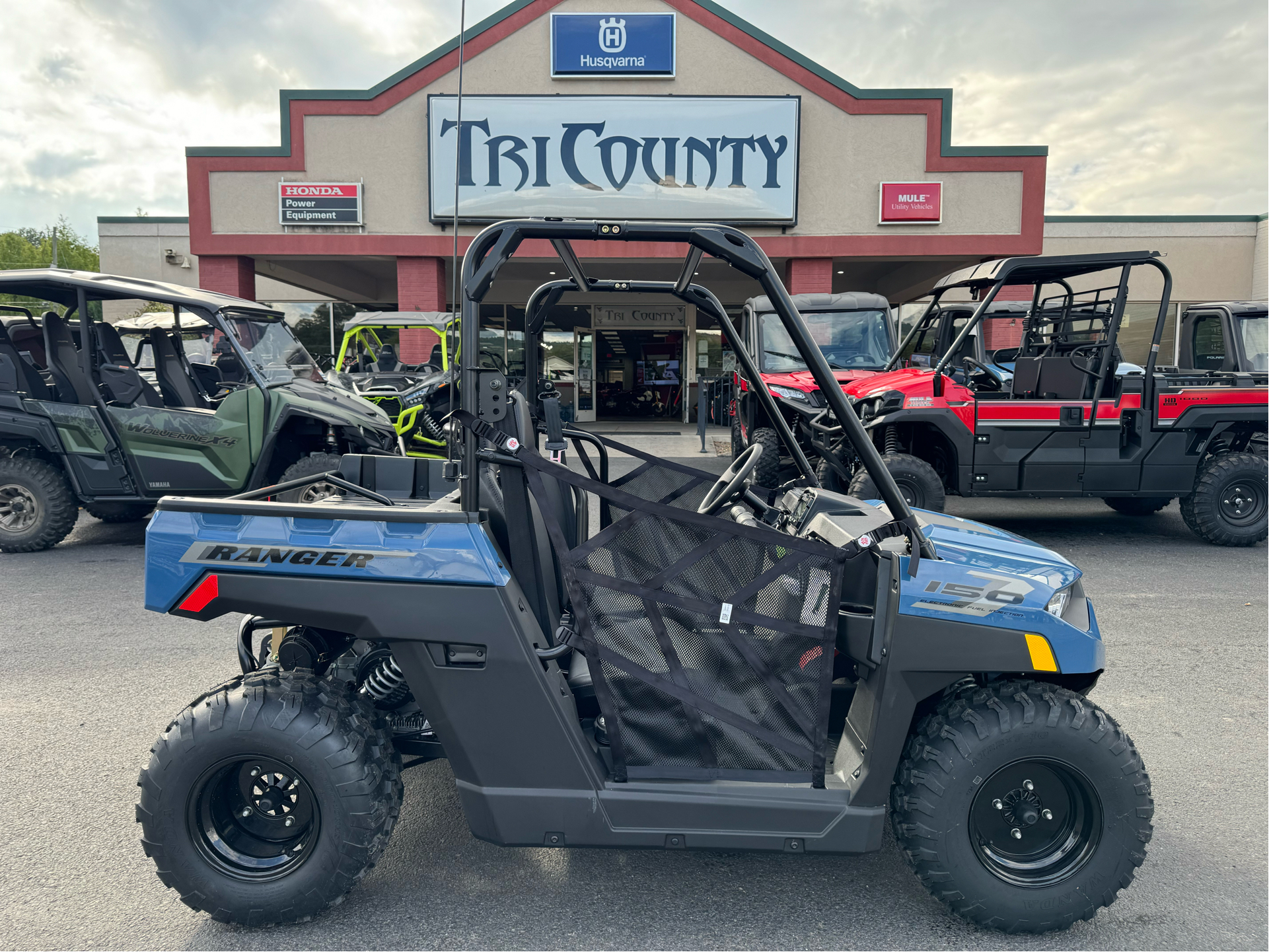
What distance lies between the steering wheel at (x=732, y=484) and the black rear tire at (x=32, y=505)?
6338 millimetres

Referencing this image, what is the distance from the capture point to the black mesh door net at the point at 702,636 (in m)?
2.22

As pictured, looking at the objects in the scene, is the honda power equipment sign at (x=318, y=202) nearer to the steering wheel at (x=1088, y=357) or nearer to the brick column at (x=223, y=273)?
the brick column at (x=223, y=273)

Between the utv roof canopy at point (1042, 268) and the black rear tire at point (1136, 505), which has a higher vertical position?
the utv roof canopy at point (1042, 268)

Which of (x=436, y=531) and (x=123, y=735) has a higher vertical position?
(x=436, y=531)

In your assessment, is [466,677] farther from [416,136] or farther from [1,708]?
[416,136]

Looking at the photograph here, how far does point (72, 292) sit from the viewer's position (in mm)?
6984

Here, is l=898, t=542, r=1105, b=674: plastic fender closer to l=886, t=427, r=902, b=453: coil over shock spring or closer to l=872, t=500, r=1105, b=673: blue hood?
l=872, t=500, r=1105, b=673: blue hood

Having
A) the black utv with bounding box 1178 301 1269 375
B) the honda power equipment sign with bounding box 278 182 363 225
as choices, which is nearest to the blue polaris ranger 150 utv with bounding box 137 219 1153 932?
the black utv with bounding box 1178 301 1269 375

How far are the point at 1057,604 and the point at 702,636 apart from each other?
3.29 ft

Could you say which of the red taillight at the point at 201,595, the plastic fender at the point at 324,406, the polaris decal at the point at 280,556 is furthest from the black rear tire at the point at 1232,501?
the red taillight at the point at 201,595

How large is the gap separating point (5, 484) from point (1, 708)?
3934 millimetres

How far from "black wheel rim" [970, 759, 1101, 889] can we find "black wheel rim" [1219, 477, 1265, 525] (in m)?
6.48

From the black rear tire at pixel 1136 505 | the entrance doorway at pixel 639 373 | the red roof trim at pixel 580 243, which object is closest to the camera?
the black rear tire at pixel 1136 505

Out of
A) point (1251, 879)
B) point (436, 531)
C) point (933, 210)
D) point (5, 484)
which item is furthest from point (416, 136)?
point (1251, 879)
